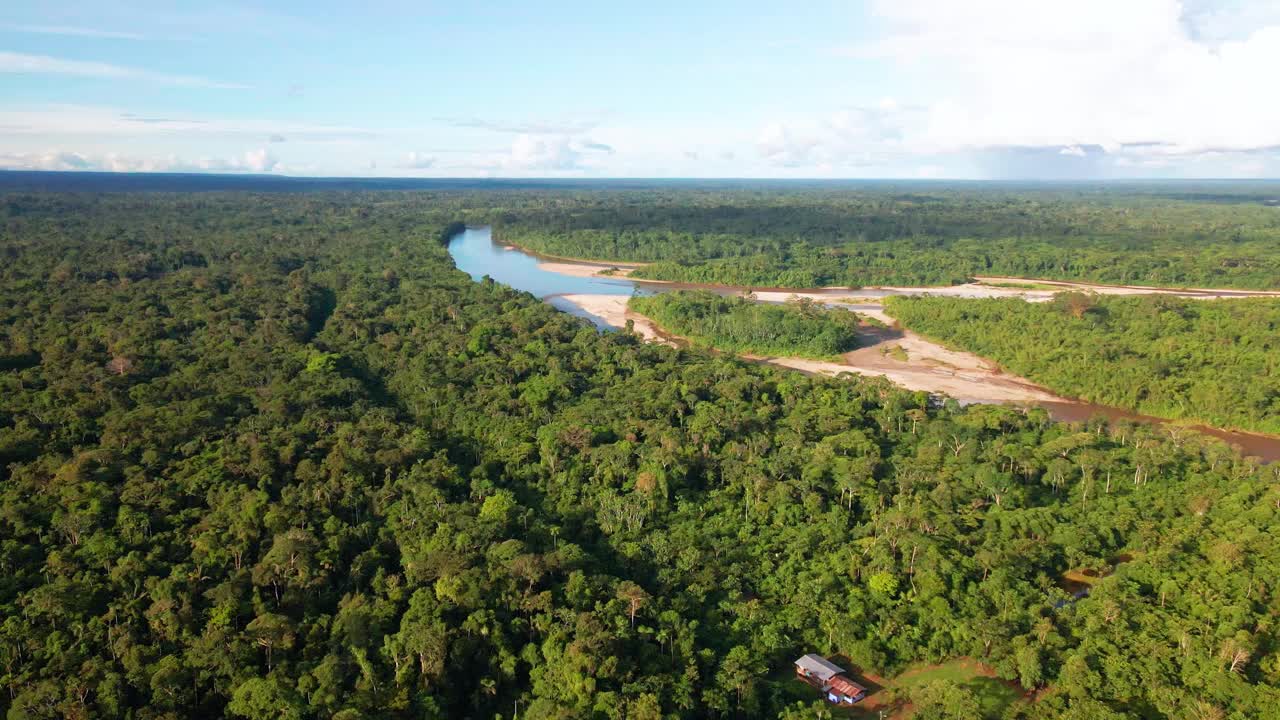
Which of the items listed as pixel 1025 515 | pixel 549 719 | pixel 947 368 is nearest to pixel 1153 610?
pixel 1025 515

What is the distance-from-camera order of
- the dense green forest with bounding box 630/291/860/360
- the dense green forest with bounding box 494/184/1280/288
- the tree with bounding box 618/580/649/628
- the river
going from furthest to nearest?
the dense green forest with bounding box 494/184/1280/288 → the dense green forest with bounding box 630/291/860/360 → the river → the tree with bounding box 618/580/649/628

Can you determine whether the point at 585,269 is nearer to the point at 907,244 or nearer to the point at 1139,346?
the point at 907,244

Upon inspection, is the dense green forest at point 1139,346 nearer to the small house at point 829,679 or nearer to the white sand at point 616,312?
the white sand at point 616,312

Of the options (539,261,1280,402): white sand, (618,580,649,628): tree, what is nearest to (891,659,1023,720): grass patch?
(618,580,649,628): tree

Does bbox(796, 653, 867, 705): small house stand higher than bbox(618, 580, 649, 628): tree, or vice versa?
bbox(618, 580, 649, 628): tree

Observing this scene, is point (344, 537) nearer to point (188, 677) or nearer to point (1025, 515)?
point (188, 677)

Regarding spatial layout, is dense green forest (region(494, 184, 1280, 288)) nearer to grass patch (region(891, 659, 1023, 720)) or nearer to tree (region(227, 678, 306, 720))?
grass patch (region(891, 659, 1023, 720))

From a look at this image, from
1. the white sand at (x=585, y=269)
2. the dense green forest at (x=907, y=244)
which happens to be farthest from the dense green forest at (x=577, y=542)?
the white sand at (x=585, y=269)
